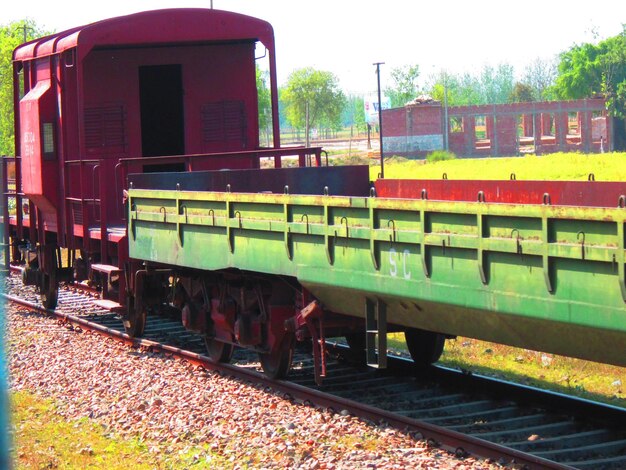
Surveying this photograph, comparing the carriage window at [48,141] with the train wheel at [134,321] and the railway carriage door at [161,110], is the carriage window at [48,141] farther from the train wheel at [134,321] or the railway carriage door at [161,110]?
the train wheel at [134,321]

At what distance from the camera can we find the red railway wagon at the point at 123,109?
13.8 meters

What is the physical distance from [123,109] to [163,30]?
4.34 feet

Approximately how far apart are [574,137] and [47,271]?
226 ft

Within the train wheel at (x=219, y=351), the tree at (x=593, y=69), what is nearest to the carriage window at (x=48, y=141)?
the train wheel at (x=219, y=351)

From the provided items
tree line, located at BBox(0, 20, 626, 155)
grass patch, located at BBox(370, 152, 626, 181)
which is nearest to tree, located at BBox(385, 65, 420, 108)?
tree line, located at BBox(0, 20, 626, 155)

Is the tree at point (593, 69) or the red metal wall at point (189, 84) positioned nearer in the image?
the red metal wall at point (189, 84)

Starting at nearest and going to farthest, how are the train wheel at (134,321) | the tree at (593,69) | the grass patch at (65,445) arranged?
the grass patch at (65,445)
the train wheel at (134,321)
the tree at (593,69)

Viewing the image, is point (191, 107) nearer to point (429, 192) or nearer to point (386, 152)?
point (429, 192)

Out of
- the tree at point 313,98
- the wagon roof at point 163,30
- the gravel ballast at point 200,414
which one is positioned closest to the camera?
the gravel ballast at point 200,414

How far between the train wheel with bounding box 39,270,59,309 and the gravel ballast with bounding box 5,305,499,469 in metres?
2.85

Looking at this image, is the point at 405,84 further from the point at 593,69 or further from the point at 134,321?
the point at 134,321

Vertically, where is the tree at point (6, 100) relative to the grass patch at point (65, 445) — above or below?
above

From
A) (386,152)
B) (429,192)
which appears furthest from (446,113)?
(429,192)

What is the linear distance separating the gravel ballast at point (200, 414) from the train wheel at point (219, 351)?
248 mm
